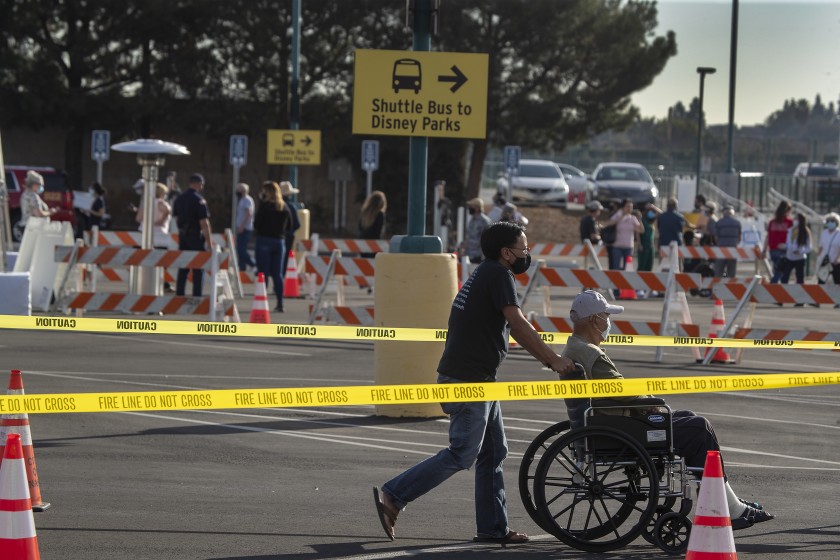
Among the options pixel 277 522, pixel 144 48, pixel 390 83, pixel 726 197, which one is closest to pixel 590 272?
pixel 390 83

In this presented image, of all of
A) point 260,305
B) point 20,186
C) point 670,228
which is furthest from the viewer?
point 20,186

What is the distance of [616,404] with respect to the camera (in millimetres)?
7730

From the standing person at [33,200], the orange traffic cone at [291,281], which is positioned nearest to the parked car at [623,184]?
the orange traffic cone at [291,281]

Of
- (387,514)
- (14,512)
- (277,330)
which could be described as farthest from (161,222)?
(14,512)

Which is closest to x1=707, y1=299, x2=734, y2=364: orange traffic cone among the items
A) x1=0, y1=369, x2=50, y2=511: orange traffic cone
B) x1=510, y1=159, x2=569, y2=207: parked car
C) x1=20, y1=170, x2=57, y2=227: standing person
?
x1=20, y1=170, x2=57, y2=227: standing person

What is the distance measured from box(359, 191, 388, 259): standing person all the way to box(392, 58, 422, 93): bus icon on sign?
10.7 m

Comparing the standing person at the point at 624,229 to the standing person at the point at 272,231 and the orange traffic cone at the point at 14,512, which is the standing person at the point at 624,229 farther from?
the orange traffic cone at the point at 14,512

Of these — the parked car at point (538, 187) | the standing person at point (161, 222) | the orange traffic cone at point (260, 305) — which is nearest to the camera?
the orange traffic cone at point (260, 305)

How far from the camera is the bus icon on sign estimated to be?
12.2 m

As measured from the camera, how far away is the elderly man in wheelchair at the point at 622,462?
7621 millimetres

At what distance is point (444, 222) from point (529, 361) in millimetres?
20354

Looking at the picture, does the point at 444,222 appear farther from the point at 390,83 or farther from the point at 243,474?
the point at 243,474

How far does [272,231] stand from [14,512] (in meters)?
14.2

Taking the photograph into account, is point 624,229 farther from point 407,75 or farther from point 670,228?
point 407,75
